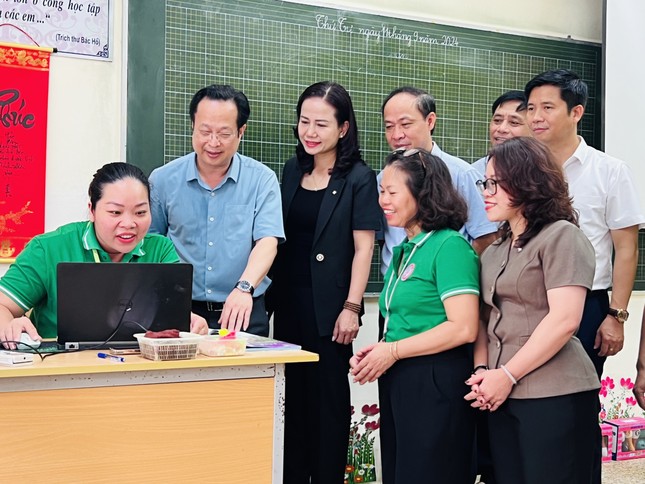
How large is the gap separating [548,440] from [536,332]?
272 mm

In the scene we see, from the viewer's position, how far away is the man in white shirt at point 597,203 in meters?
2.68

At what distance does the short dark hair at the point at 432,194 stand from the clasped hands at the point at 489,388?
1.49 ft

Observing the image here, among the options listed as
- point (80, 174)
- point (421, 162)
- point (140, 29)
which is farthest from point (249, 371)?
point (140, 29)

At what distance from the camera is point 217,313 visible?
2.81m

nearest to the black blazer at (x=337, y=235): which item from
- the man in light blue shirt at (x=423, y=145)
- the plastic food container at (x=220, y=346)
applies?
the man in light blue shirt at (x=423, y=145)

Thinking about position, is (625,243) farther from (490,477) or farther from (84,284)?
(84,284)

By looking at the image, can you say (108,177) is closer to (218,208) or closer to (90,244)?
(90,244)

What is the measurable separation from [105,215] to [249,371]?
0.69 m

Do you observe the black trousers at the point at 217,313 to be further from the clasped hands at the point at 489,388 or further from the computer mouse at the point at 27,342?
the clasped hands at the point at 489,388

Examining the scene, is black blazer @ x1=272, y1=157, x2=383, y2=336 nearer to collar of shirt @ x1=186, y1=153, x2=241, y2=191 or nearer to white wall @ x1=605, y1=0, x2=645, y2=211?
collar of shirt @ x1=186, y1=153, x2=241, y2=191

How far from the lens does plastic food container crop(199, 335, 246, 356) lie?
6.82ft

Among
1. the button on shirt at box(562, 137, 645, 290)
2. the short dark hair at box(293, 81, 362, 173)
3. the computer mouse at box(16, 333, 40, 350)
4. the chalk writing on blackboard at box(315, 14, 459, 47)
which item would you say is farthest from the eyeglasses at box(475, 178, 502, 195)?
the chalk writing on blackboard at box(315, 14, 459, 47)

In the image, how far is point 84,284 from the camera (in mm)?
2021

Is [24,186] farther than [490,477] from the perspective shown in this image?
Yes
